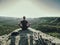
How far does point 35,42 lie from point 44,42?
1425 mm

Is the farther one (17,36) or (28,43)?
(17,36)

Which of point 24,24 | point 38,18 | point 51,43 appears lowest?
point 38,18

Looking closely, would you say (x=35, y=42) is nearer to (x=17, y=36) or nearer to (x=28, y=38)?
(x=28, y=38)

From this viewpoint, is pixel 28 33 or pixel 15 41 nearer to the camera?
pixel 15 41

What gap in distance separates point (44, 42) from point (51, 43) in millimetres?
984

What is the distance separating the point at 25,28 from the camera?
91.5ft

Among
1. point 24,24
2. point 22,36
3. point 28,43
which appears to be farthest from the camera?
point 24,24

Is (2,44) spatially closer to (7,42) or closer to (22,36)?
(7,42)

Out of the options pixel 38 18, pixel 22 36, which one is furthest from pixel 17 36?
pixel 38 18

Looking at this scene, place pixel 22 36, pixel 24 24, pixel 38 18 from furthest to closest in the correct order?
pixel 38 18, pixel 24 24, pixel 22 36

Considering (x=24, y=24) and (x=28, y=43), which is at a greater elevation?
(x=24, y=24)

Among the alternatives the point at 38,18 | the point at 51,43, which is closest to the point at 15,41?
the point at 51,43

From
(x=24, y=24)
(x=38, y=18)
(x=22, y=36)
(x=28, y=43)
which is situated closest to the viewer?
(x=28, y=43)

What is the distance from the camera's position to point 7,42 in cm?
2438
